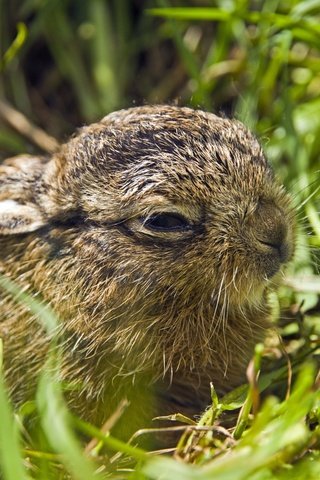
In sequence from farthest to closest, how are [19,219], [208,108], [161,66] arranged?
[161,66] < [208,108] < [19,219]

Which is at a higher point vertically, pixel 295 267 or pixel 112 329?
pixel 295 267

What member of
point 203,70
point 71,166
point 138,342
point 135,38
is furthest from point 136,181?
point 135,38

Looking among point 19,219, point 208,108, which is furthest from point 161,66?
point 19,219

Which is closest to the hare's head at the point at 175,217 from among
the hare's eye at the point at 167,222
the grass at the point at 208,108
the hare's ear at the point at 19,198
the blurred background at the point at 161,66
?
the hare's eye at the point at 167,222

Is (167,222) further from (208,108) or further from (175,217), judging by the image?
(208,108)

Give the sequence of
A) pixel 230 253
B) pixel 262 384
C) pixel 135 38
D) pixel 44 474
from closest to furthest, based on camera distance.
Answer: pixel 44 474
pixel 230 253
pixel 262 384
pixel 135 38

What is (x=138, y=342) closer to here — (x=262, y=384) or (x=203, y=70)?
(x=262, y=384)

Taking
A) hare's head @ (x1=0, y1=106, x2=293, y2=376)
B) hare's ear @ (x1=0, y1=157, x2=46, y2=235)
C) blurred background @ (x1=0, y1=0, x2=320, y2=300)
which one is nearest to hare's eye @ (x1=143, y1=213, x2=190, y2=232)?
hare's head @ (x1=0, y1=106, x2=293, y2=376)
